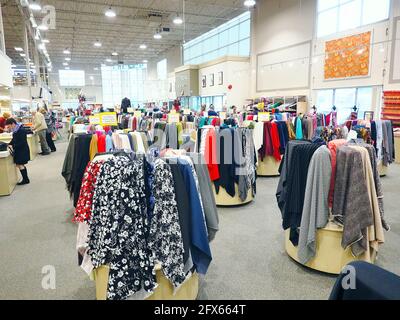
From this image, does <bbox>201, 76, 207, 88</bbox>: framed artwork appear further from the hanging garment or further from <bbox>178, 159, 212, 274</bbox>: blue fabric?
<bbox>178, 159, 212, 274</bbox>: blue fabric

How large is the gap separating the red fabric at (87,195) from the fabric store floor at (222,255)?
3.14ft

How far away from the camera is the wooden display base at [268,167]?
6590 millimetres

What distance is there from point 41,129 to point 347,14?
10.9 metres

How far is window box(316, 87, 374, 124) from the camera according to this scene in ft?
32.0

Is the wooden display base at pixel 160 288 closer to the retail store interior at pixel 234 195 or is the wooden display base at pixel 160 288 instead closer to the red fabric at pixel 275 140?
the retail store interior at pixel 234 195

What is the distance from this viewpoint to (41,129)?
32.9 feet

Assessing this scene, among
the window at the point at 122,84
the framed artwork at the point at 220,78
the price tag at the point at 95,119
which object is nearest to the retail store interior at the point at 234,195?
the price tag at the point at 95,119

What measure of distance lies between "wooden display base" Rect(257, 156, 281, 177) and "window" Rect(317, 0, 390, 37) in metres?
6.09

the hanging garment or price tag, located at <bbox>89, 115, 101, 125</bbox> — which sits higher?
price tag, located at <bbox>89, 115, 101, 125</bbox>

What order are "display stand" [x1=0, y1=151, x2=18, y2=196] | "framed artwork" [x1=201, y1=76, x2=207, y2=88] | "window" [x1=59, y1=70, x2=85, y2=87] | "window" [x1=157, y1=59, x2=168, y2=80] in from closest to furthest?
"display stand" [x1=0, y1=151, x2=18, y2=196], "framed artwork" [x1=201, y1=76, x2=207, y2=88], "window" [x1=157, y1=59, x2=168, y2=80], "window" [x1=59, y1=70, x2=85, y2=87]

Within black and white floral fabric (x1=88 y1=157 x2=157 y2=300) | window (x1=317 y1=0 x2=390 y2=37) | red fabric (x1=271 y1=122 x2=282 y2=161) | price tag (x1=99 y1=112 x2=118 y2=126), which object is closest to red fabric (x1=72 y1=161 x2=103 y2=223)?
black and white floral fabric (x1=88 y1=157 x2=157 y2=300)

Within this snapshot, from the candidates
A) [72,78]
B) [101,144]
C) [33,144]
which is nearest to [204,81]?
[33,144]

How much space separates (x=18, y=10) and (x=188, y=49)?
10.8m
